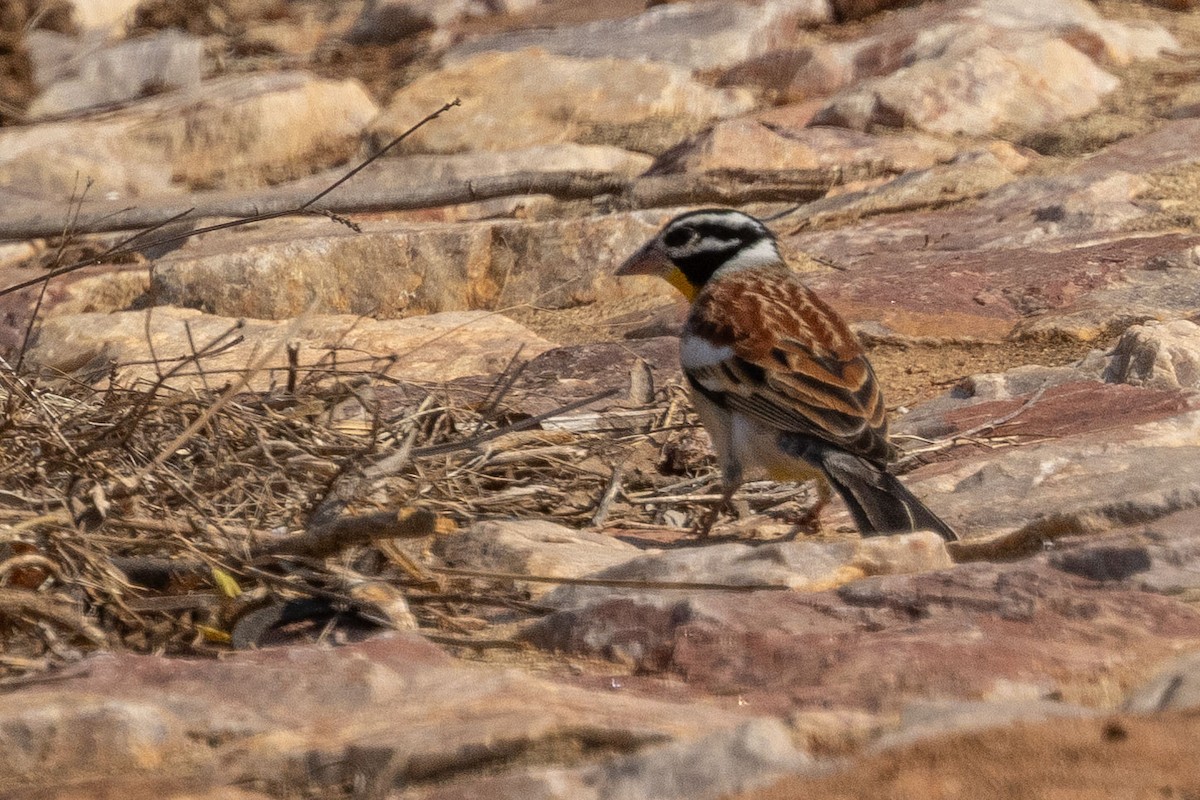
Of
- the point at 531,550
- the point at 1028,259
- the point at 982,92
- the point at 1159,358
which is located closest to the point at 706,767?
the point at 531,550

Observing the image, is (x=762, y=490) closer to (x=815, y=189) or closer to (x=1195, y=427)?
(x=1195, y=427)

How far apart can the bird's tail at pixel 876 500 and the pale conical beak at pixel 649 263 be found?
5.20ft

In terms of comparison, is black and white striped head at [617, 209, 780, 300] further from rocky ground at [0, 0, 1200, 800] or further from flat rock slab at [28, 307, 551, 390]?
flat rock slab at [28, 307, 551, 390]

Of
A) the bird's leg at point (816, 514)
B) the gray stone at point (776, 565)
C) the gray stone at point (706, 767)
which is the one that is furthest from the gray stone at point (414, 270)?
the gray stone at point (706, 767)

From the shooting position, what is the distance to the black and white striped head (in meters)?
6.07

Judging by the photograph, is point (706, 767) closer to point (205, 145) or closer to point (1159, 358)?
point (1159, 358)

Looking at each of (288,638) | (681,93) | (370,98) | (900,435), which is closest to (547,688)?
(288,638)

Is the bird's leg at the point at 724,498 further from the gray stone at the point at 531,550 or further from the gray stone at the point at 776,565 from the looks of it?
the gray stone at the point at 776,565

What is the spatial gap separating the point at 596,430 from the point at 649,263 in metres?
1.08

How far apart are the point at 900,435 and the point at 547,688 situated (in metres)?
2.73

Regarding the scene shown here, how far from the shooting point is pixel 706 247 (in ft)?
19.9

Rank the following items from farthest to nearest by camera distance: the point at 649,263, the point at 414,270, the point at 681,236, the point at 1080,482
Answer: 1. the point at 414,270
2. the point at 649,263
3. the point at 681,236
4. the point at 1080,482

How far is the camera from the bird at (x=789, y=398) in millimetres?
4547

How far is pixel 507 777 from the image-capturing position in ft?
7.63
